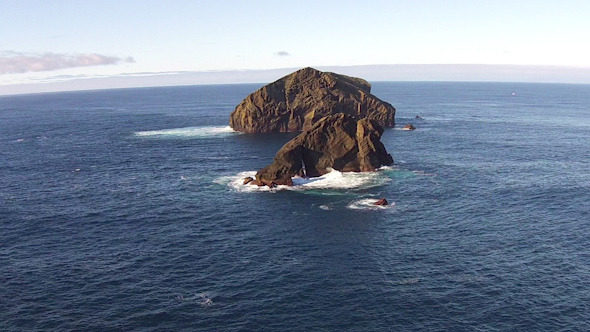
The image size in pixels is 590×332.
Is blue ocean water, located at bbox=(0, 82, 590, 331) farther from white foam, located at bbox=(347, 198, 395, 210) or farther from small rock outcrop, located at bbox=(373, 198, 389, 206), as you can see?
small rock outcrop, located at bbox=(373, 198, 389, 206)

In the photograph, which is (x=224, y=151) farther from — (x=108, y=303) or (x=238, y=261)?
(x=108, y=303)

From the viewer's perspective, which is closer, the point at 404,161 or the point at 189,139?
the point at 404,161

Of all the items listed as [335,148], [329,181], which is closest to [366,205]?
[329,181]

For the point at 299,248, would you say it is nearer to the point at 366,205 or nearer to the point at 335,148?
the point at 366,205

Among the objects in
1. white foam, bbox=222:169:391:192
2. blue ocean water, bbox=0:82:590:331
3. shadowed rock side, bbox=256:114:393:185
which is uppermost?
shadowed rock side, bbox=256:114:393:185

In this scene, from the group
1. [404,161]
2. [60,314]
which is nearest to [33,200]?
[60,314]

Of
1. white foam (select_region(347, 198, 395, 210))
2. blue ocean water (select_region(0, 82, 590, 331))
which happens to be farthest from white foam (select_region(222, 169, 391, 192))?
white foam (select_region(347, 198, 395, 210))
